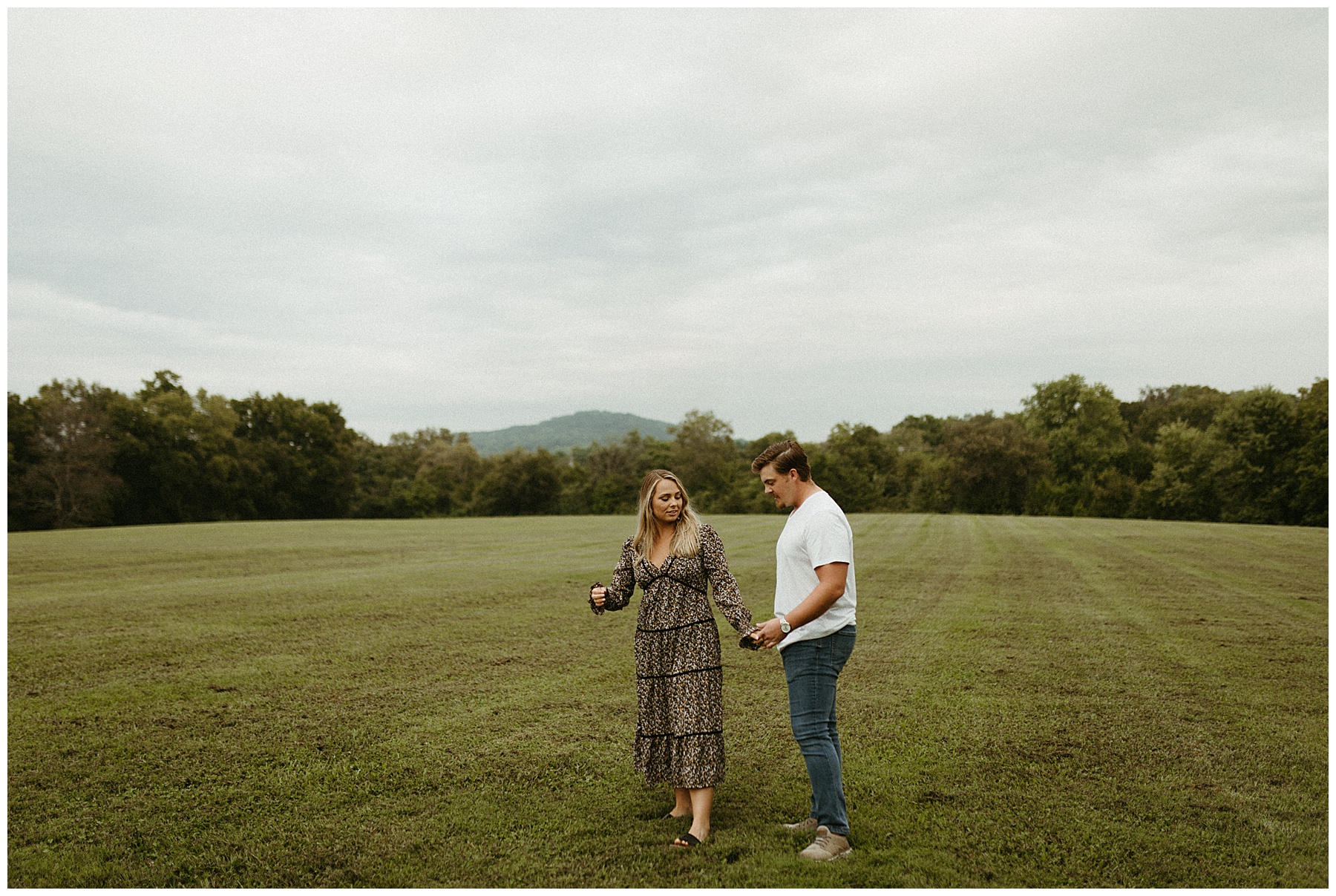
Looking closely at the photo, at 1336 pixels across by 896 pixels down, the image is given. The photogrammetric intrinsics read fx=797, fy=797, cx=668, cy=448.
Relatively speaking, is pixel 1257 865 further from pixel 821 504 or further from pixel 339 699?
pixel 339 699

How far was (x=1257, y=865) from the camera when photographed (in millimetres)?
4215

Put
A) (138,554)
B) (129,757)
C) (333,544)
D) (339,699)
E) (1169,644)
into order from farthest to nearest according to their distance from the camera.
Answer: (333,544) → (138,554) → (1169,644) → (339,699) → (129,757)

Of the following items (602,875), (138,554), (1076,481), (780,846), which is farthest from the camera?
(1076,481)

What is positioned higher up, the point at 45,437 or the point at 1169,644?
the point at 45,437

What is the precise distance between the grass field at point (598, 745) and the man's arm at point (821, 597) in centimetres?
132

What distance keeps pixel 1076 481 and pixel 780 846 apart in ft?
233

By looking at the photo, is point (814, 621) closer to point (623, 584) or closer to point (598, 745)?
point (623, 584)

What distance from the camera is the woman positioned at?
175 inches

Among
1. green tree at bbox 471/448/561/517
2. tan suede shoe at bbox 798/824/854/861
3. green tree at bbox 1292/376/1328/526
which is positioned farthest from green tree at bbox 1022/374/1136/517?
tan suede shoe at bbox 798/824/854/861

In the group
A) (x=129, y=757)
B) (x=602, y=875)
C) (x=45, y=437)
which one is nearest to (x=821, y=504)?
(x=602, y=875)

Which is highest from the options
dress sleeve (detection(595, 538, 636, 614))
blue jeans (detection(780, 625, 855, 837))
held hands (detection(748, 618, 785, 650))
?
dress sleeve (detection(595, 538, 636, 614))

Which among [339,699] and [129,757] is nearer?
[129,757]

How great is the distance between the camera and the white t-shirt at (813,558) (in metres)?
4.00

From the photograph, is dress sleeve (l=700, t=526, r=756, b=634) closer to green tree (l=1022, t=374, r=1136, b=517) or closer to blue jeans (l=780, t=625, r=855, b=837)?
blue jeans (l=780, t=625, r=855, b=837)
